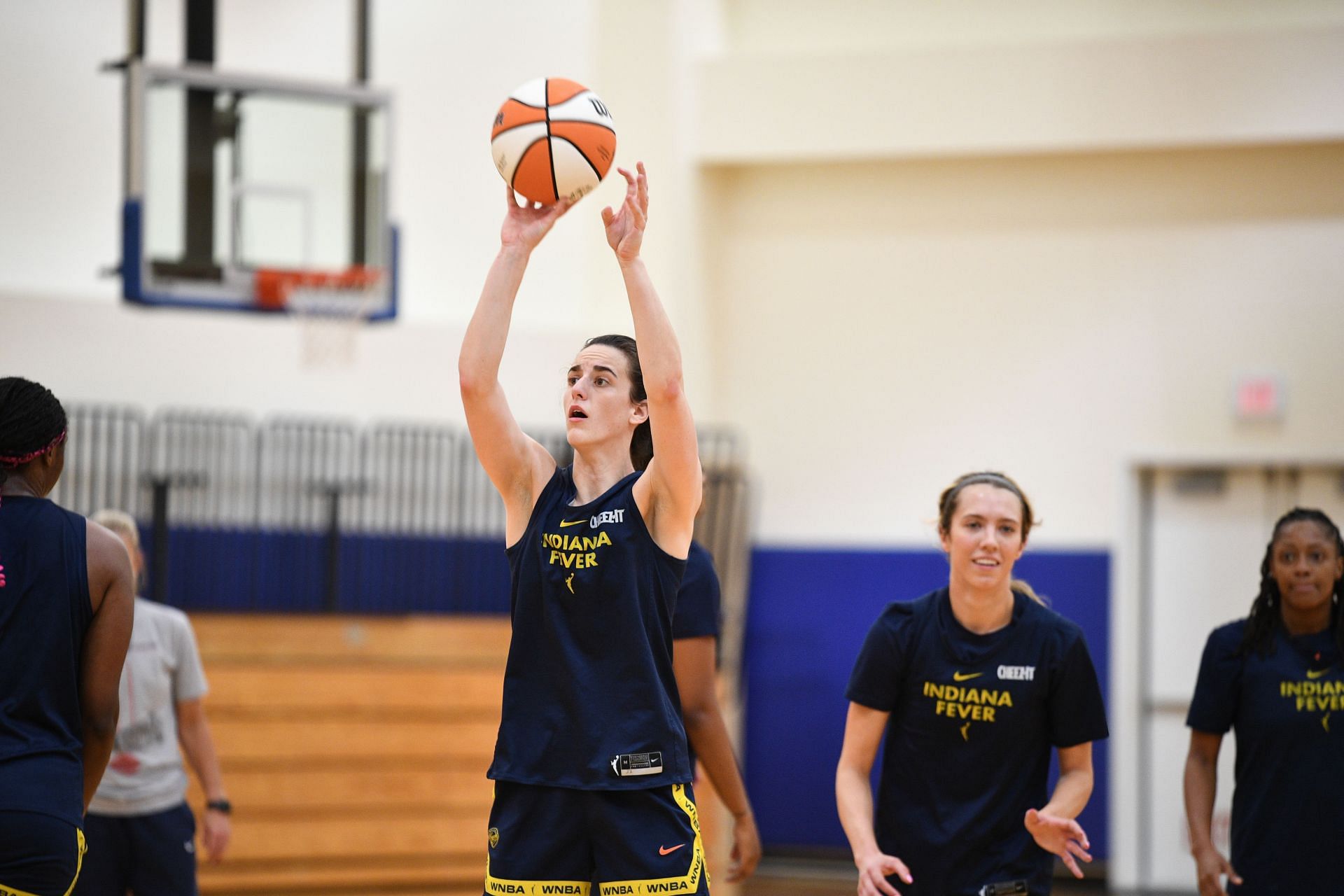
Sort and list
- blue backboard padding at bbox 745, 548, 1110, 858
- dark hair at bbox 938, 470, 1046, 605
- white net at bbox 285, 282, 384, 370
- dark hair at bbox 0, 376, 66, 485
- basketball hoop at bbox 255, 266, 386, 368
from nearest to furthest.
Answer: dark hair at bbox 0, 376, 66, 485
dark hair at bbox 938, 470, 1046, 605
basketball hoop at bbox 255, 266, 386, 368
white net at bbox 285, 282, 384, 370
blue backboard padding at bbox 745, 548, 1110, 858

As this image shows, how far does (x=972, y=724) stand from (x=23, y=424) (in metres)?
2.25

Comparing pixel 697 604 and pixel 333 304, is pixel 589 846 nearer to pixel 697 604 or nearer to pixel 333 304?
pixel 697 604

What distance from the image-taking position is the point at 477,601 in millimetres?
8438

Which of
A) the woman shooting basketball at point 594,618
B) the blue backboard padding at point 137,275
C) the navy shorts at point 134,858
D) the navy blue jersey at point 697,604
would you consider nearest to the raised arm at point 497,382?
the woman shooting basketball at point 594,618

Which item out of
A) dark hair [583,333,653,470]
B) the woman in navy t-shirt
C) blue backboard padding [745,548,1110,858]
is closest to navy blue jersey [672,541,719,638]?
the woman in navy t-shirt

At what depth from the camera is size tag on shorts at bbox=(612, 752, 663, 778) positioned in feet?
8.66

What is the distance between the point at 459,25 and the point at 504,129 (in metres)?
6.77

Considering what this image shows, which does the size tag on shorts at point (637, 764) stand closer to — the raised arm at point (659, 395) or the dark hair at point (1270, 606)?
the raised arm at point (659, 395)

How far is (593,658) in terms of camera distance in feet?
8.95

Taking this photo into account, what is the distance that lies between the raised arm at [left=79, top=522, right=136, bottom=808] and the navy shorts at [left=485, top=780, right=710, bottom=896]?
900 mm

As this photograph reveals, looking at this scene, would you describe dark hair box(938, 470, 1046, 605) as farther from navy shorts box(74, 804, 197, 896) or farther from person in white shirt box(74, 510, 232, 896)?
navy shorts box(74, 804, 197, 896)

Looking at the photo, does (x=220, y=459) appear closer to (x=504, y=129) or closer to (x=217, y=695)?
(x=217, y=695)

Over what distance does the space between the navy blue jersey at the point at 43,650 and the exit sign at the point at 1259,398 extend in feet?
24.8

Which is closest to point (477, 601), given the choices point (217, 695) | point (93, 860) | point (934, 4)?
point (217, 695)
